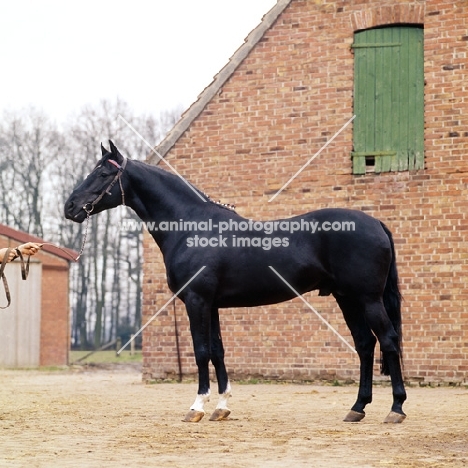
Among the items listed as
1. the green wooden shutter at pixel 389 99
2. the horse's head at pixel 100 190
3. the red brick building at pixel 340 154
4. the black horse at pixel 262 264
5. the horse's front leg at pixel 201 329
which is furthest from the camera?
the green wooden shutter at pixel 389 99

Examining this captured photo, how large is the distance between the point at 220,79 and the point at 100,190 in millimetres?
5966

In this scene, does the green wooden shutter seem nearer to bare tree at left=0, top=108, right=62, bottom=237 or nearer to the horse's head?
the horse's head

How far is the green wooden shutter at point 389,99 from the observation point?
44.0 ft

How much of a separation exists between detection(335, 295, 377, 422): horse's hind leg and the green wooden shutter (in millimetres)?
5019

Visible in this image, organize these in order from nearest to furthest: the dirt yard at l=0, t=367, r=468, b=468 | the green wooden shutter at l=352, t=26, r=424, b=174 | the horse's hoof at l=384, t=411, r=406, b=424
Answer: the dirt yard at l=0, t=367, r=468, b=468, the horse's hoof at l=384, t=411, r=406, b=424, the green wooden shutter at l=352, t=26, r=424, b=174

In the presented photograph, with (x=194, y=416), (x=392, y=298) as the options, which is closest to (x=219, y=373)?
(x=194, y=416)

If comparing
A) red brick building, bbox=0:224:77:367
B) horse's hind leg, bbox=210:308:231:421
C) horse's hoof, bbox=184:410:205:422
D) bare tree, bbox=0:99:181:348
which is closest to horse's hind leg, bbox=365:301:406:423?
horse's hind leg, bbox=210:308:231:421

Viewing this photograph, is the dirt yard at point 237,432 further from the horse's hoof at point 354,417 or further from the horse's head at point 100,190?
the horse's head at point 100,190

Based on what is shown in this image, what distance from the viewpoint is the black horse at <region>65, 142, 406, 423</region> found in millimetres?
8414

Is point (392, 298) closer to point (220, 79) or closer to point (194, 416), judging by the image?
point (194, 416)

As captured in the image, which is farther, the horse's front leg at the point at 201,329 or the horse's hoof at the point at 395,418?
the horse's front leg at the point at 201,329

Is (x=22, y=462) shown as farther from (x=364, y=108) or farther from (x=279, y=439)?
(x=364, y=108)

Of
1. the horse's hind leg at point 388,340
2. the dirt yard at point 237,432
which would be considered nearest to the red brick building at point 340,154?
the dirt yard at point 237,432

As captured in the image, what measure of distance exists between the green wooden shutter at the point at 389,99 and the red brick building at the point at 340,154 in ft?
0.05
